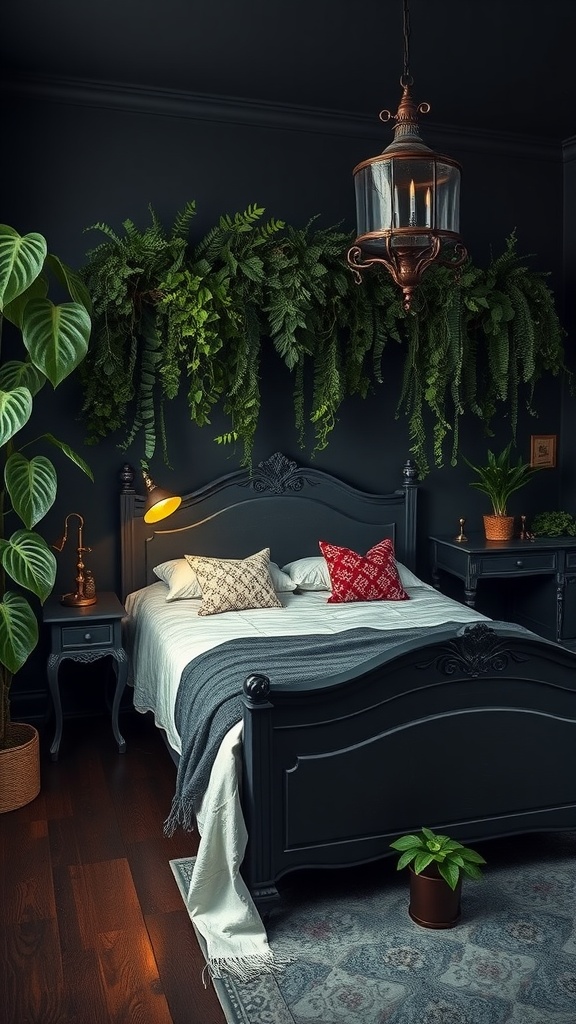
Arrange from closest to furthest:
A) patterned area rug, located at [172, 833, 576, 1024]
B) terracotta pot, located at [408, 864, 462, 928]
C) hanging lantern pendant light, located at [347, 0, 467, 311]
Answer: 1. patterned area rug, located at [172, 833, 576, 1024]
2. hanging lantern pendant light, located at [347, 0, 467, 311]
3. terracotta pot, located at [408, 864, 462, 928]

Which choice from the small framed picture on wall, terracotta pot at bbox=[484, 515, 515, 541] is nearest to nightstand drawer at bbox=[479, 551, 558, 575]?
terracotta pot at bbox=[484, 515, 515, 541]

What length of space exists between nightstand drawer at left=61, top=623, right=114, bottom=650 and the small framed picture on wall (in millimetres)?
2650

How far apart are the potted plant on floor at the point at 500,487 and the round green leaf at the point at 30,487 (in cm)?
232

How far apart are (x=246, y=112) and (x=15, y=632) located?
109 inches

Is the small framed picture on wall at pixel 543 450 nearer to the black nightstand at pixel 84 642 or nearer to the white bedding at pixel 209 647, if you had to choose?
the white bedding at pixel 209 647

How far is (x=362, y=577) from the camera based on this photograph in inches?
156

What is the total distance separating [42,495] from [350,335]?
189cm

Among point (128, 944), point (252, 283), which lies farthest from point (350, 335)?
point (128, 944)

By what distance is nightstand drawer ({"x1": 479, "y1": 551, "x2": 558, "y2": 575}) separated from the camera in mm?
4359

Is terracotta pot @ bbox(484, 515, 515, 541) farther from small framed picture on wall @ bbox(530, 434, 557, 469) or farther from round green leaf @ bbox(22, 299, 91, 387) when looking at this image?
round green leaf @ bbox(22, 299, 91, 387)

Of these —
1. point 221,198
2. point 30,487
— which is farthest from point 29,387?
point 221,198

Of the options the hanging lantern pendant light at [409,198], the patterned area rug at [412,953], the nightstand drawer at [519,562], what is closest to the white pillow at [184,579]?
the nightstand drawer at [519,562]

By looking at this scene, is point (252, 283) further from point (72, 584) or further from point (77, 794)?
point (77, 794)

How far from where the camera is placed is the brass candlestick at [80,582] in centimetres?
379
